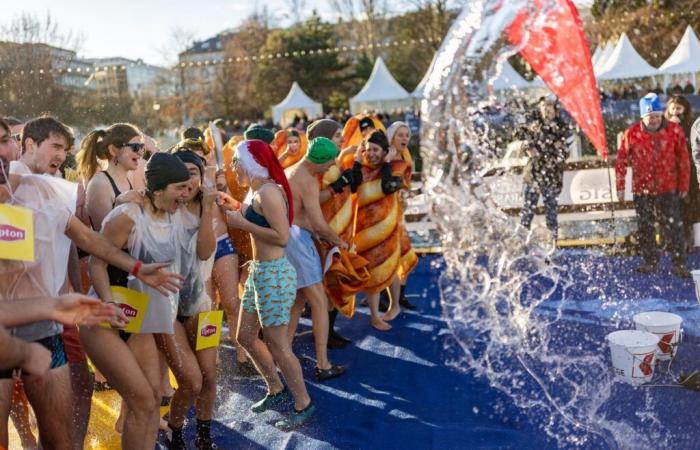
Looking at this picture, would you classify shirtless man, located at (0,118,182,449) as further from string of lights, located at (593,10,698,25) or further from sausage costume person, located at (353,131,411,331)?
string of lights, located at (593,10,698,25)

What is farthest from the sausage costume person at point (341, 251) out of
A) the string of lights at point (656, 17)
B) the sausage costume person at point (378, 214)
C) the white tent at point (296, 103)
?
the string of lights at point (656, 17)

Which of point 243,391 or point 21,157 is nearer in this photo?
point 21,157

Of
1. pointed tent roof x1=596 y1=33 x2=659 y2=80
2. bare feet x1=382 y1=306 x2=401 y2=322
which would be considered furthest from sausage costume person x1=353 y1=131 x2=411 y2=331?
pointed tent roof x1=596 y1=33 x2=659 y2=80

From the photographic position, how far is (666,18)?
Answer: 27.8 m

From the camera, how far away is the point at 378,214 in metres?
5.71

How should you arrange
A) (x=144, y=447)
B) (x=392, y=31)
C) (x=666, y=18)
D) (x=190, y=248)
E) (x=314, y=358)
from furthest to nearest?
(x=392, y=31) < (x=666, y=18) < (x=314, y=358) < (x=190, y=248) < (x=144, y=447)

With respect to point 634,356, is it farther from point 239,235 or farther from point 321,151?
point 239,235

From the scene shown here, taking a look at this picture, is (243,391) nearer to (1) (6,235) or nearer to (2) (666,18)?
(1) (6,235)

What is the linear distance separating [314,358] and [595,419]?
2.30 meters

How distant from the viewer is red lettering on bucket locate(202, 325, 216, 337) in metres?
3.47

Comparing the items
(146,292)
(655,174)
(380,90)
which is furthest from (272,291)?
(380,90)

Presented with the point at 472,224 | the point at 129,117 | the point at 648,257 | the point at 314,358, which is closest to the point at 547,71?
the point at 472,224

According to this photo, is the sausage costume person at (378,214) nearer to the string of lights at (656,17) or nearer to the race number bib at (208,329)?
the race number bib at (208,329)

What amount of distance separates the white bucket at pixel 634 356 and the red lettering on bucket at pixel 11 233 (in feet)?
10.9
